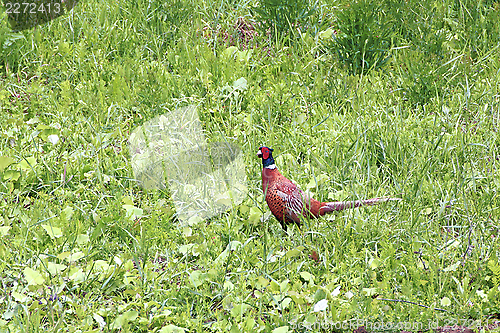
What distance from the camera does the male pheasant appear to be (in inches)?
125

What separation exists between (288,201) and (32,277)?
1535 mm

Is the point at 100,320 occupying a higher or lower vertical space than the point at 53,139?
lower

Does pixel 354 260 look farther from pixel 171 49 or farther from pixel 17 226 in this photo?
pixel 171 49

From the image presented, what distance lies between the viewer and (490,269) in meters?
2.84

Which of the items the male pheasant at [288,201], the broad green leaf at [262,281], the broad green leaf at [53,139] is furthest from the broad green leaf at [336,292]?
the broad green leaf at [53,139]

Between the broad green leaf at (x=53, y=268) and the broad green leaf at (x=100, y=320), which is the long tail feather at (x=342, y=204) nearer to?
the broad green leaf at (x=100, y=320)

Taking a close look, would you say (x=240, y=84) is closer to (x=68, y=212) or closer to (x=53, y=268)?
(x=68, y=212)

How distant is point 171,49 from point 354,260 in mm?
2913

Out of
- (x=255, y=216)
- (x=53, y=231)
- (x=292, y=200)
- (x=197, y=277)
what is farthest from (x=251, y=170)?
(x=53, y=231)

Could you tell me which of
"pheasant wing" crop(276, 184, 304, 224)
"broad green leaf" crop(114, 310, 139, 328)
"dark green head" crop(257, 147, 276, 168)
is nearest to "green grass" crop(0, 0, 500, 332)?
"broad green leaf" crop(114, 310, 139, 328)

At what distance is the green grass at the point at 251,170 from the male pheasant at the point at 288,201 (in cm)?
9

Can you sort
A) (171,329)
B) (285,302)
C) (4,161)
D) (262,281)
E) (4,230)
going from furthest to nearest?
1. (4,161)
2. (4,230)
3. (262,281)
4. (285,302)
5. (171,329)

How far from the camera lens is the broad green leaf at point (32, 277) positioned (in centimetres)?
286

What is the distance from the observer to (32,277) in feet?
9.42
